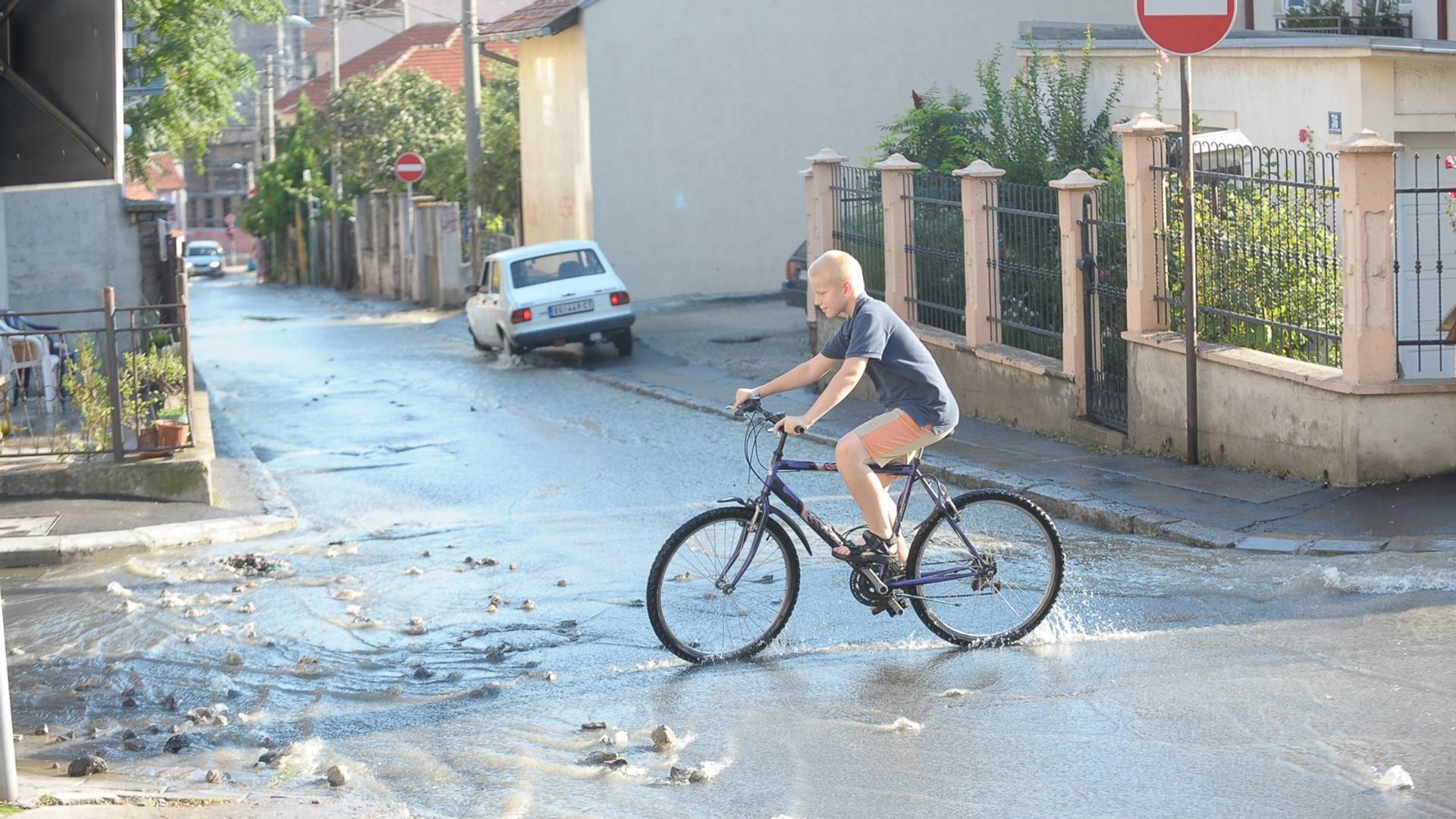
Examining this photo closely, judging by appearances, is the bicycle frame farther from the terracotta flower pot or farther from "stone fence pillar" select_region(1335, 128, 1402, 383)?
the terracotta flower pot

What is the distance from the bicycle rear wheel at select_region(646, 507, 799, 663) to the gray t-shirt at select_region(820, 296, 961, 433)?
30.7 inches

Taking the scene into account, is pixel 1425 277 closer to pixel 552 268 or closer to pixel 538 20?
pixel 552 268

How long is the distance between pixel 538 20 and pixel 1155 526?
23212 mm

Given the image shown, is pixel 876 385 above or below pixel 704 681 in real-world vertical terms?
above

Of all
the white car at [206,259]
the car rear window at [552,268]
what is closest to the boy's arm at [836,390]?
the car rear window at [552,268]

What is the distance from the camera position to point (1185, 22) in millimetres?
11055

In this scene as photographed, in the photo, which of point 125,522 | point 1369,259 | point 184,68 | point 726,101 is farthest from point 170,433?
point 726,101

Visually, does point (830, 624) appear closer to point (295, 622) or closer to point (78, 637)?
point (295, 622)

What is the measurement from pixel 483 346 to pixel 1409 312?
14.0 m

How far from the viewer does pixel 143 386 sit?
12.6 meters

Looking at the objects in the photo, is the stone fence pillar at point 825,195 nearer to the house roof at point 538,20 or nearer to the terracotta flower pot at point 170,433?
the terracotta flower pot at point 170,433

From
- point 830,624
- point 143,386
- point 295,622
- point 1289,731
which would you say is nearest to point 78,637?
point 295,622

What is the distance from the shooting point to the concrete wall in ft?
32.7

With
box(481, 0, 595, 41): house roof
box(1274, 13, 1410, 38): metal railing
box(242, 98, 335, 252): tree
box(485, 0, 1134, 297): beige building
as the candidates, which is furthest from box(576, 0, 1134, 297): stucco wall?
box(242, 98, 335, 252): tree
